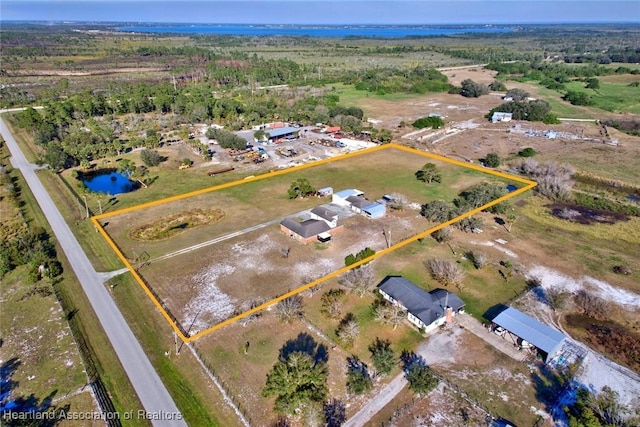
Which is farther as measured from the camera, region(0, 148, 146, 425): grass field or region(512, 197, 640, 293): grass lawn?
region(512, 197, 640, 293): grass lawn

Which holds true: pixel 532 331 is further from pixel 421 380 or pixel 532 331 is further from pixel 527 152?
pixel 527 152

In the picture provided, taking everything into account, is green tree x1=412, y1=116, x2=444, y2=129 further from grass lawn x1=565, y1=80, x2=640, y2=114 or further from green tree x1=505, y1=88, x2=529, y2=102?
grass lawn x1=565, y1=80, x2=640, y2=114

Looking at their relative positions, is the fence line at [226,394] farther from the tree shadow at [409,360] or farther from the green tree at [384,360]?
the tree shadow at [409,360]

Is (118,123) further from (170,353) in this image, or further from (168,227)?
(170,353)

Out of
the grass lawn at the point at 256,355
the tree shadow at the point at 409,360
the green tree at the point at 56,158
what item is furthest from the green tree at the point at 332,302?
the green tree at the point at 56,158

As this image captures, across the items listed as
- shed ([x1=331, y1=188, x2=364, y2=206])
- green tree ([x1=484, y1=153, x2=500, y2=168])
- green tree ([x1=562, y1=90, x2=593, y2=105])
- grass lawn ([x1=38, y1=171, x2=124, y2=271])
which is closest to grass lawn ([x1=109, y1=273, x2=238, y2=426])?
grass lawn ([x1=38, y1=171, x2=124, y2=271])

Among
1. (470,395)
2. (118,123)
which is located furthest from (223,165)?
(470,395)
